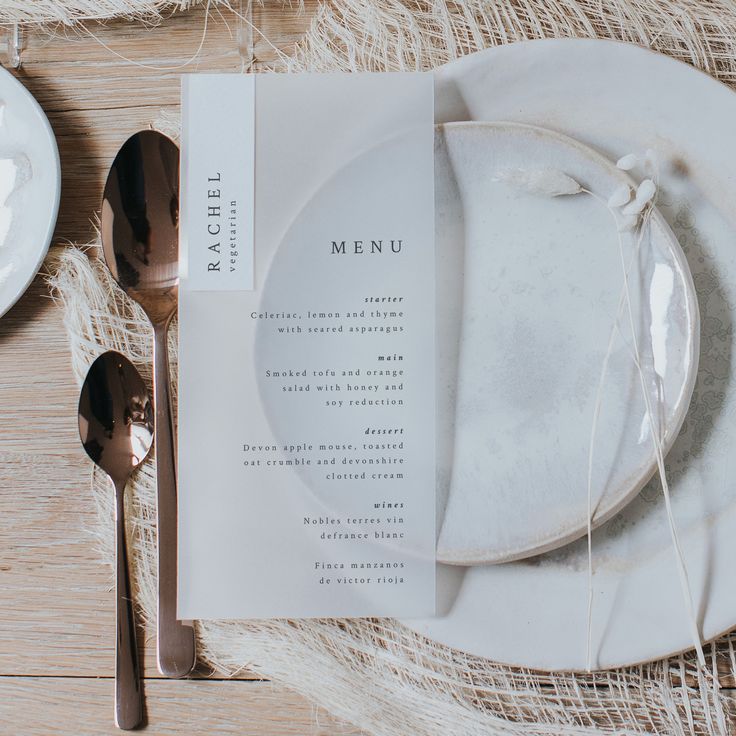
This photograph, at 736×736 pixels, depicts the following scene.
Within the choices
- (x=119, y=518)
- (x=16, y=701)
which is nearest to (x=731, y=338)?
(x=119, y=518)

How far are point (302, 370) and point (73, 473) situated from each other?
166mm

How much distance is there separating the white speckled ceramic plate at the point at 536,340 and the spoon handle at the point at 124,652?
193 mm

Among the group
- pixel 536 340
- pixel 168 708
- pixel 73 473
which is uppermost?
pixel 536 340

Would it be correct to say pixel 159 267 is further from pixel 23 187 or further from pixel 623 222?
pixel 623 222

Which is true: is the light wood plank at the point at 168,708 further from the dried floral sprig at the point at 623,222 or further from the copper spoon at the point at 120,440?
the dried floral sprig at the point at 623,222

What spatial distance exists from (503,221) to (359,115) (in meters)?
0.10

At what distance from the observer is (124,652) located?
0.40 m

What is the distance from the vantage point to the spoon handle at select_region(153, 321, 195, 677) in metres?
0.39

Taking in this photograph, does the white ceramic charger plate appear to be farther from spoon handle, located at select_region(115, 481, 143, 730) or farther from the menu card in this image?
spoon handle, located at select_region(115, 481, 143, 730)

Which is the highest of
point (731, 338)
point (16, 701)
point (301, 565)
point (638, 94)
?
point (638, 94)

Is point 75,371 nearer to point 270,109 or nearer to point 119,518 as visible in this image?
point 119,518

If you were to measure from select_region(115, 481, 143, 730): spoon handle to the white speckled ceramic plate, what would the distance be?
19 centimetres

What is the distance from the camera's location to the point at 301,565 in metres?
0.38

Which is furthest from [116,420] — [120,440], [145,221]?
[145,221]
